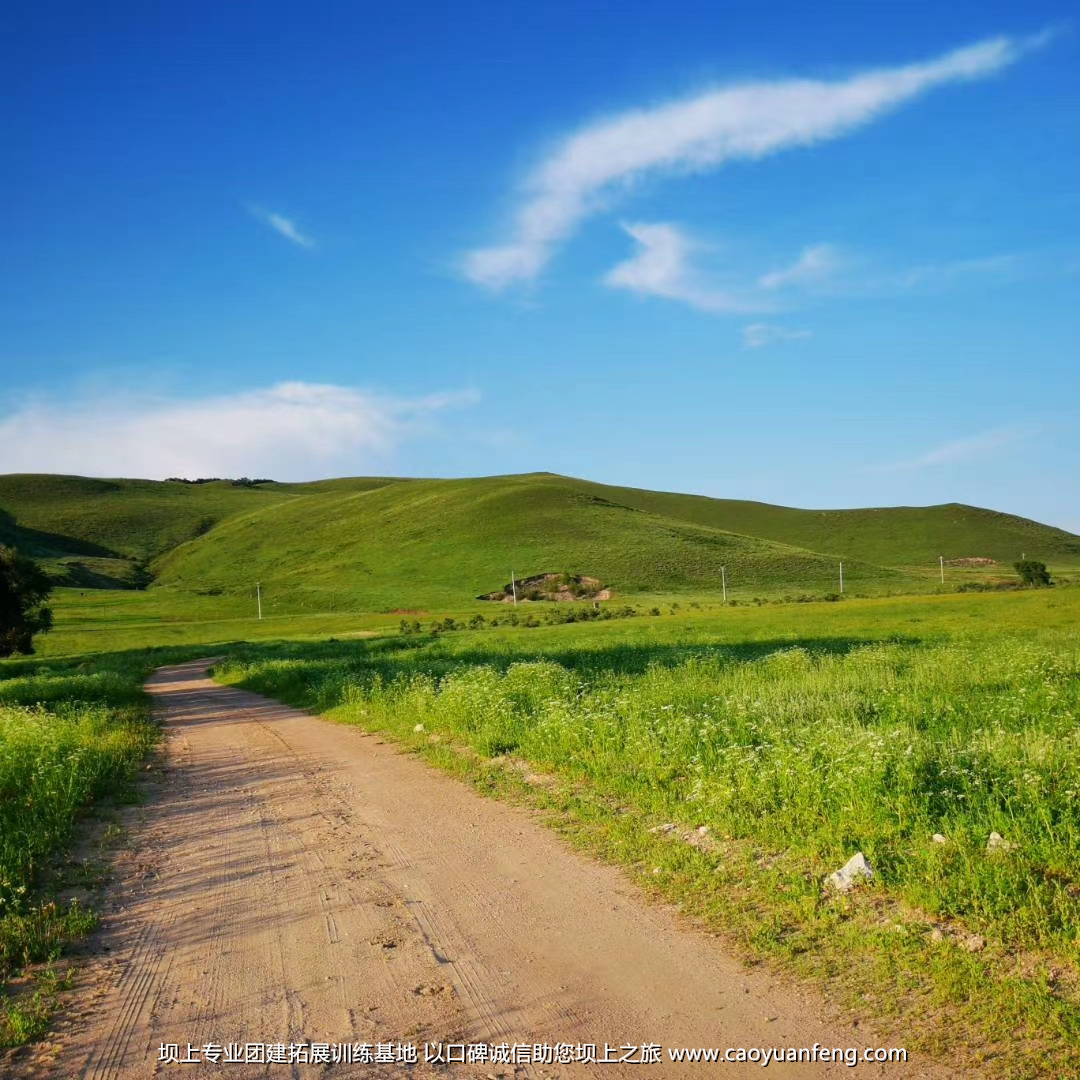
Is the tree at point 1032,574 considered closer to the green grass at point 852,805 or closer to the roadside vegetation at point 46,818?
the green grass at point 852,805

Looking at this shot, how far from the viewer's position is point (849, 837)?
289 inches

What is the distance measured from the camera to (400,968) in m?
5.62

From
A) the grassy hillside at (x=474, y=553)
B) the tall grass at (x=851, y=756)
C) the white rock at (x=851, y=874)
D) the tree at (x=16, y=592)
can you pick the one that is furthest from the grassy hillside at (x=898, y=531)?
the white rock at (x=851, y=874)

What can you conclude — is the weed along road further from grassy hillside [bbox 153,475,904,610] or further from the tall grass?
grassy hillside [bbox 153,475,904,610]

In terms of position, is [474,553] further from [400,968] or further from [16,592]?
[400,968]

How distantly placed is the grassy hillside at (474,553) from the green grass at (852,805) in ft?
264

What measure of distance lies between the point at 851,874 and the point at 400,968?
339cm

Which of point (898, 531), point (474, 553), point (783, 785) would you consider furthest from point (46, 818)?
point (898, 531)

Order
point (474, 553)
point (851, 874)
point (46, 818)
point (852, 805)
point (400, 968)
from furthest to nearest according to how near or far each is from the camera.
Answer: point (474, 553) < point (46, 818) < point (852, 805) < point (851, 874) < point (400, 968)

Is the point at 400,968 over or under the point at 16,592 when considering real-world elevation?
under

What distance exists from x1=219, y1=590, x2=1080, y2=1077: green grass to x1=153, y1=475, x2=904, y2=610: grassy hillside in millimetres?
80324

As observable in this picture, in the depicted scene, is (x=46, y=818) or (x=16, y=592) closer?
(x=46, y=818)

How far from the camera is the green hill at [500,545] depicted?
108562 millimetres

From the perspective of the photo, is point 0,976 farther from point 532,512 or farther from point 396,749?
point 532,512
